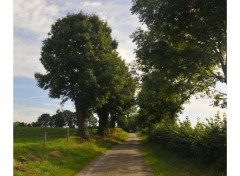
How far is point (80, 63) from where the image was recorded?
138ft

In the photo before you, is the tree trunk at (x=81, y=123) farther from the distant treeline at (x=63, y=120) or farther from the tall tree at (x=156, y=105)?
the distant treeline at (x=63, y=120)

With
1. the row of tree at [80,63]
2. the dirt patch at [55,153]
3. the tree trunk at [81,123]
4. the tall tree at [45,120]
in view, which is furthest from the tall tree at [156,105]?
the tall tree at [45,120]

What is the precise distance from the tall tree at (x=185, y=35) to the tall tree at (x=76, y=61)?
14082mm

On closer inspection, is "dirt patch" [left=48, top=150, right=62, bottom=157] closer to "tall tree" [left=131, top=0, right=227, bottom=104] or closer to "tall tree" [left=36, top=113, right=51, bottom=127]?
"tall tree" [left=131, top=0, right=227, bottom=104]

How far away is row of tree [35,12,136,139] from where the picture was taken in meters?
42.1

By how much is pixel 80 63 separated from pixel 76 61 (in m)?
0.57

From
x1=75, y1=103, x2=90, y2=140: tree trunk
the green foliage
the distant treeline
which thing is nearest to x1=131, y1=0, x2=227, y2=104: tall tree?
the green foliage

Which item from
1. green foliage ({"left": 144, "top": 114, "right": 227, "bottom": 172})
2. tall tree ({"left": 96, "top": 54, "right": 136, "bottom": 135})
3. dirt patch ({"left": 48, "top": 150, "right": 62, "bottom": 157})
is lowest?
dirt patch ({"left": 48, "top": 150, "right": 62, "bottom": 157})

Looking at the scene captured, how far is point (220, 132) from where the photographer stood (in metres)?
18.3

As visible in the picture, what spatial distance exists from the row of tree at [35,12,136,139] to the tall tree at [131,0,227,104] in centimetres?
1413

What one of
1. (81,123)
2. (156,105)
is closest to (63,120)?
(156,105)
